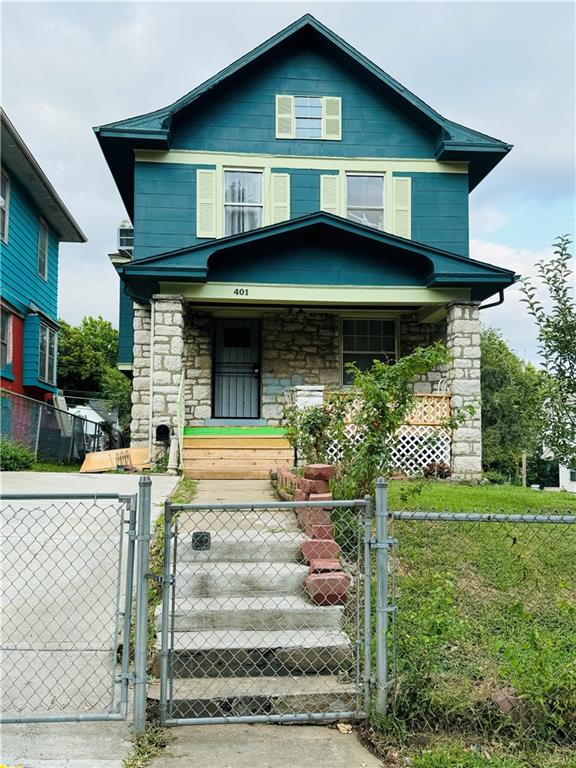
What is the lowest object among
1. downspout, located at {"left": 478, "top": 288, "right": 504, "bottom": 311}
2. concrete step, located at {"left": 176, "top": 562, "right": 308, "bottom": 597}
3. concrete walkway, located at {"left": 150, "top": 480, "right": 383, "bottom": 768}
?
concrete walkway, located at {"left": 150, "top": 480, "right": 383, "bottom": 768}

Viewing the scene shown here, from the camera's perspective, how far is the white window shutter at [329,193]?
1356 cm

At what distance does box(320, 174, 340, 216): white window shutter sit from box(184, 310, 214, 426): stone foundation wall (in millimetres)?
3296

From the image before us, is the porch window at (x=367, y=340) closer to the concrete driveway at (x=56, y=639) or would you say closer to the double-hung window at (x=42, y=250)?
the concrete driveway at (x=56, y=639)

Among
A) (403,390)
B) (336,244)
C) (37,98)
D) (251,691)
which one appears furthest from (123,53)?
(251,691)

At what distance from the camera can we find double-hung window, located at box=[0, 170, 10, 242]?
1612 centimetres

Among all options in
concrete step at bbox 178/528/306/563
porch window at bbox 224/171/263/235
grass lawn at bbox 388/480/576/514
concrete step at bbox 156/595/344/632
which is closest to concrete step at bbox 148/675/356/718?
concrete step at bbox 156/595/344/632

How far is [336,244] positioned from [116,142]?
460cm

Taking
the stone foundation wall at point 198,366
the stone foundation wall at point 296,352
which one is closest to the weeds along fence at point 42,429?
the stone foundation wall at point 198,366

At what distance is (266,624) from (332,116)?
11.7 metres

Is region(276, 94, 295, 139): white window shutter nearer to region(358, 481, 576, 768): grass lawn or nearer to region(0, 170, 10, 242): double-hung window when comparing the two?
region(0, 170, 10, 242): double-hung window

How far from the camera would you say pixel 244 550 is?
5.43m

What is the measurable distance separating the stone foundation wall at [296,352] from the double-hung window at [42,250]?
28.6 feet

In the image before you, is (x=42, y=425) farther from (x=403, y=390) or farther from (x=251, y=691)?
(x=251, y=691)

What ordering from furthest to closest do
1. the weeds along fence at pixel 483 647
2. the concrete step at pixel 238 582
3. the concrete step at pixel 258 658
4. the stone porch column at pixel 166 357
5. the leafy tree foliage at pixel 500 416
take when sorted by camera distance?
the leafy tree foliage at pixel 500 416
the stone porch column at pixel 166 357
the concrete step at pixel 238 582
the concrete step at pixel 258 658
the weeds along fence at pixel 483 647
